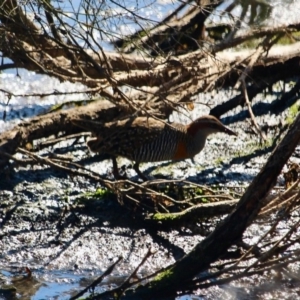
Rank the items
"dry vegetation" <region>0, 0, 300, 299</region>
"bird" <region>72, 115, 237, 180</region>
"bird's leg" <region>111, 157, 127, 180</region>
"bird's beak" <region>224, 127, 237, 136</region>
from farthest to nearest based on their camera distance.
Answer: "bird's beak" <region>224, 127, 237, 136</region>, "bird's leg" <region>111, 157, 127, 180</region>, "bird" <region>72, 115, 237, 180</region>, "dry vegetation" <region>0, 0, 300, 299</region>

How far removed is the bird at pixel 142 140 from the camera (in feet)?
26.3

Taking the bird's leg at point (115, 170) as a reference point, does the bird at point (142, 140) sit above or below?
above

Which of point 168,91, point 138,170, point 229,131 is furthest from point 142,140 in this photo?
point 229,131

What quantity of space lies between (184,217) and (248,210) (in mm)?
1449

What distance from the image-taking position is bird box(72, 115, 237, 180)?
26.3 ft

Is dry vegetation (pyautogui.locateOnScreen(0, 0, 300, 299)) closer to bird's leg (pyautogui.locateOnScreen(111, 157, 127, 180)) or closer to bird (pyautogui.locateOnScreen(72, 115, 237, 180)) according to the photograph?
bird (pyautogui.locateOnScreen(72, 115, 237, 180))

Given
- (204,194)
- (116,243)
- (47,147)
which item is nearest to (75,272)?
(116,243)

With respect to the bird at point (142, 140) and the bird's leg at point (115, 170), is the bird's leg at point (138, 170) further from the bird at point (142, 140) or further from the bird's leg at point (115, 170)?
the bird's leg at point (115, 170)

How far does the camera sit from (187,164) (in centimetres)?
866

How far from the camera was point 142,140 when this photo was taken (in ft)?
26.9

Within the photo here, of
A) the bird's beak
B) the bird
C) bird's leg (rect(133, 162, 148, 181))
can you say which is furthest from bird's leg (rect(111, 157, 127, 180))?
the bird's beak

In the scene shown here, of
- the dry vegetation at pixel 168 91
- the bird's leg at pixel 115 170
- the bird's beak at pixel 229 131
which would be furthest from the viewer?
the bird's beak at pixel 229 131

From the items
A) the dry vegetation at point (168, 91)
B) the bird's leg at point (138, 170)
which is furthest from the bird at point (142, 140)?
the dry vegetation at point (168, 91)

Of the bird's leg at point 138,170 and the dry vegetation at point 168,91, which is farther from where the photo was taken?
the bird's leg at point 138,170
